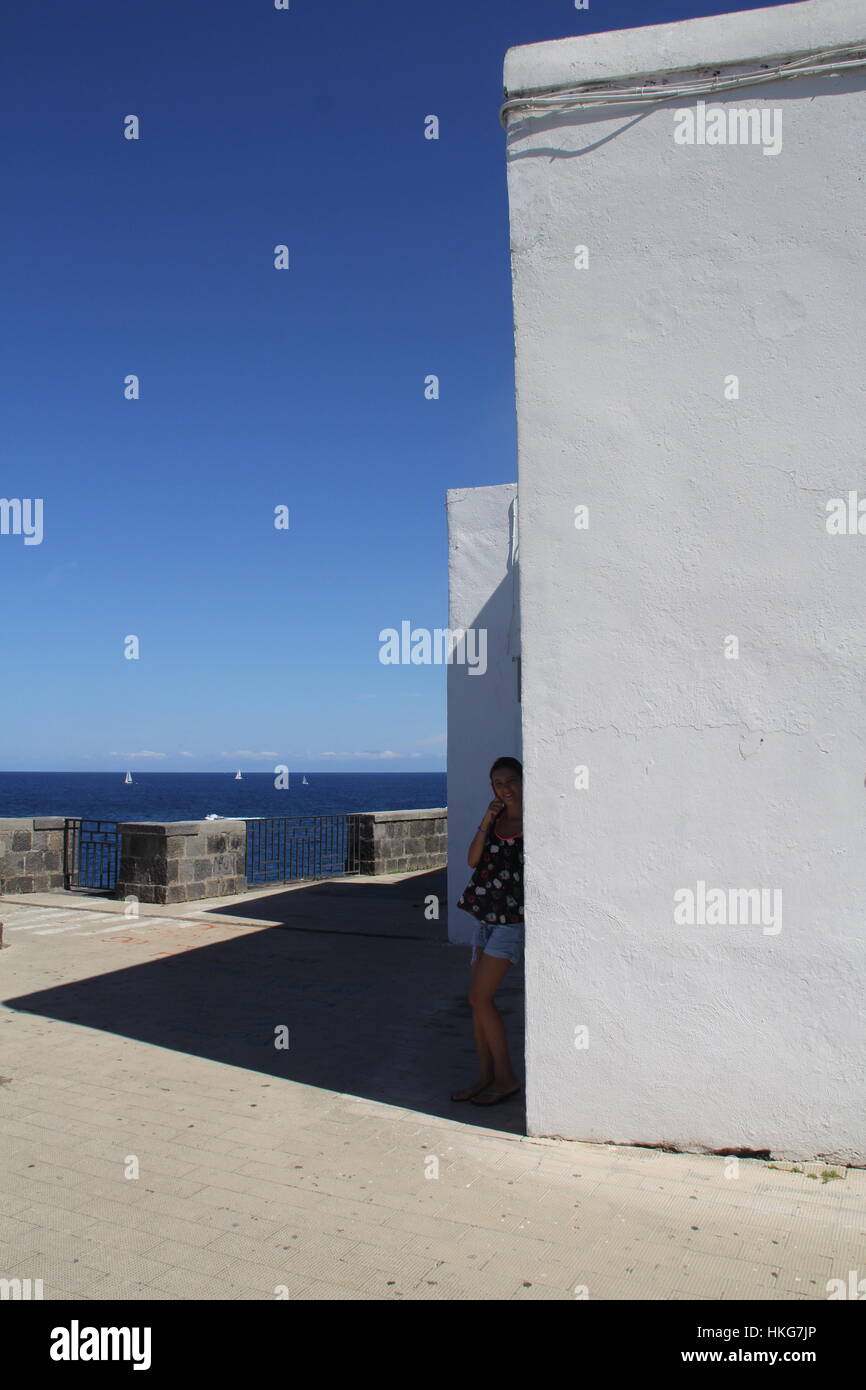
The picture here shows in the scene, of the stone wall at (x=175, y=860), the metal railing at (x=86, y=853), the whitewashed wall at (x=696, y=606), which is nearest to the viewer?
the whitewashed wall at (x=696, y=606)

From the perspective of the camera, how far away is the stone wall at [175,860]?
1233 cm

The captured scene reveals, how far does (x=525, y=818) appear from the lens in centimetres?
452

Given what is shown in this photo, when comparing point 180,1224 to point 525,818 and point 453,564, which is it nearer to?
point 525,818

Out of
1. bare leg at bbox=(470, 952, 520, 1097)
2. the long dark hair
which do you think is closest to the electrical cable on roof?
the long dark hair

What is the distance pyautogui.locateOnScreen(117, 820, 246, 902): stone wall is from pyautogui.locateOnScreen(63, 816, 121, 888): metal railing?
94 cm

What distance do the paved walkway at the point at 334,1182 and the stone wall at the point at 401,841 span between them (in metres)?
8.68

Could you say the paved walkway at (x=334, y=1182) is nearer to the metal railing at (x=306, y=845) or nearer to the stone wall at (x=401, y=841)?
the metal railing at (x=306, y=845)

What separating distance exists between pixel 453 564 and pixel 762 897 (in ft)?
20.0

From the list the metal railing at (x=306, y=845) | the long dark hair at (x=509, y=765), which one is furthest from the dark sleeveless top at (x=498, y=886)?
the metal railing at (x=306, y=845)

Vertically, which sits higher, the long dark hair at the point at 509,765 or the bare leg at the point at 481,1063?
the long dark hair at the point at 509,765

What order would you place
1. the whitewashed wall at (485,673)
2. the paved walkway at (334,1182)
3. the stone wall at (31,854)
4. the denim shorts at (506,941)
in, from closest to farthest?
the paved walkway at (334,1182), the denim shorts at (506,941), the whitewashed wall at (485,673), the stone wall at (31,854)

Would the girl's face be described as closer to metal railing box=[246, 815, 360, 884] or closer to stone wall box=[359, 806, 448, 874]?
metal railing box=[246, 815, 360, 884]

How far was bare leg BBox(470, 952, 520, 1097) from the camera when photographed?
4895 millimetres

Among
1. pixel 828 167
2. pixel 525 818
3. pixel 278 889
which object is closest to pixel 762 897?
pixel 525 818
